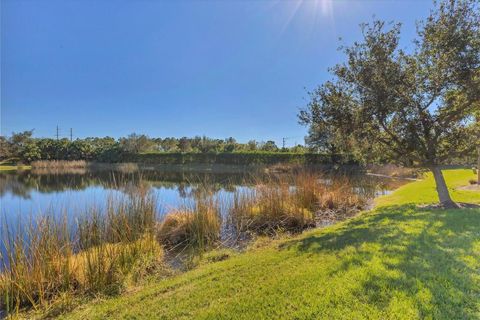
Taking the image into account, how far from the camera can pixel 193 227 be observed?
595 centimetres

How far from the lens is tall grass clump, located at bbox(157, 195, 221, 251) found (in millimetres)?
5809

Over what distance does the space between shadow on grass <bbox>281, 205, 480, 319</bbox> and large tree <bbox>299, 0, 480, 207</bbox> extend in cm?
201

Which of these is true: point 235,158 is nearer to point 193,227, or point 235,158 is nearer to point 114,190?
point 193,227

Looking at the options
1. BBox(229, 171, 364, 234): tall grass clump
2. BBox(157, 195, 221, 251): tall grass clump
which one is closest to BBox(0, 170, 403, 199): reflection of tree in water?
BBox(157, 195, 221, 251): tall grass clump

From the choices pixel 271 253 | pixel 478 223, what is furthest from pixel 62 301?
pixel 478 223

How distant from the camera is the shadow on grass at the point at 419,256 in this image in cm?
249

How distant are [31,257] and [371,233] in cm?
505

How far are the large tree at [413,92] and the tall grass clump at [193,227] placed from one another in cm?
367

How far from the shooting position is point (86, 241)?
4117 millimetres

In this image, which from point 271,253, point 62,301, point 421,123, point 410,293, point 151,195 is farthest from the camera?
point 421,123

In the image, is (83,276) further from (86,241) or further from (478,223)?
(478,223)

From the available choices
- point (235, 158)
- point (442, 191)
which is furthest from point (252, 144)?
point (442, 191)

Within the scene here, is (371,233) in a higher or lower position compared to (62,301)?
higher

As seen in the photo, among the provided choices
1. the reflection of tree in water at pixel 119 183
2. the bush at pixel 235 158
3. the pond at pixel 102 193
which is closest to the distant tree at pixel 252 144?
the bush at pixel 235 158
